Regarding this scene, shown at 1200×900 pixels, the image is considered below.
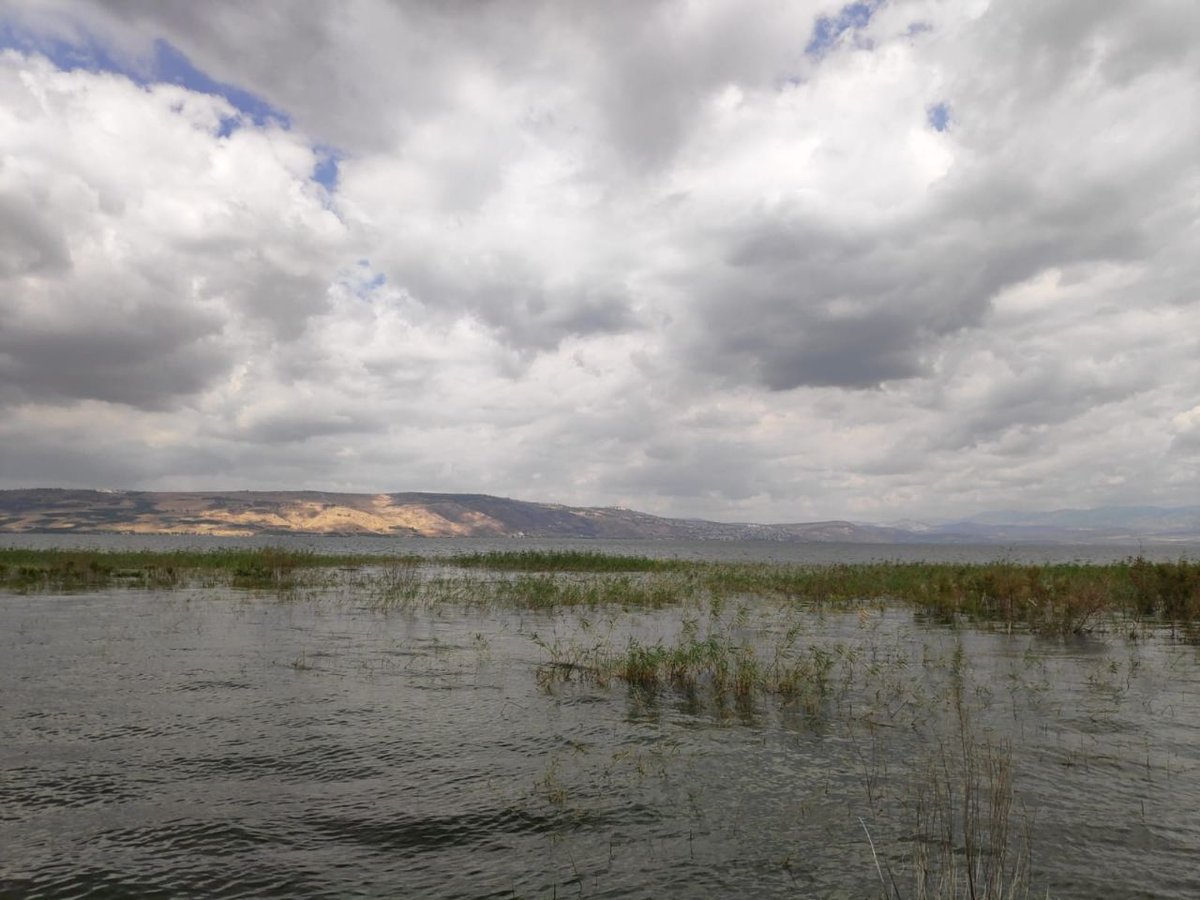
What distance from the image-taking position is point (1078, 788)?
1143 cm

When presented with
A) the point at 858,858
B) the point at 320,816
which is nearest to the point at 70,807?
the point at 320,816

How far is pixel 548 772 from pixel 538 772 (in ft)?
0.62

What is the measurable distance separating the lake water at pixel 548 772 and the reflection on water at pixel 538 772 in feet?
0.19

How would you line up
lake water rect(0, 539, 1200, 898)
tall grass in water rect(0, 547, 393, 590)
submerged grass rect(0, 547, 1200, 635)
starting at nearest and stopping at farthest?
lake water rect(0, 539, 1200, 898) < submerged grass rect(0, 547, 1200, 635) < tall grass in water rect(0, 547, 393, 590)

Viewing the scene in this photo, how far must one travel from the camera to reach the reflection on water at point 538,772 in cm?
878

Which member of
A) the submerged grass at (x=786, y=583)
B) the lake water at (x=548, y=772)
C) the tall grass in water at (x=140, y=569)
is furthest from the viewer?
the tall grass in water at (x=140, y=569)

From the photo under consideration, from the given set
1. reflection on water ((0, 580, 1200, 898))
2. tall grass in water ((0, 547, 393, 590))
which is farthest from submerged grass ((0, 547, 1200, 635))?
reflection on water ((0, 580, 1200, 898))

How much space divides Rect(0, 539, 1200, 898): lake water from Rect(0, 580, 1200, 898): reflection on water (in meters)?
0.06

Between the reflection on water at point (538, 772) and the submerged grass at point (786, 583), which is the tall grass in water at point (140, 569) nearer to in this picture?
the submerged grass at point (786, 583)

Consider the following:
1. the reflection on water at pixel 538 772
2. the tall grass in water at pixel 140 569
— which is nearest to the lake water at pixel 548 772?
the reflection on water at pixel 538 772

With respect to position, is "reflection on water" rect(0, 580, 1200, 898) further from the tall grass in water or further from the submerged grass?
the tall grass in water

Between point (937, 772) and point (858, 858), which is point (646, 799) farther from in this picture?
point (937, 772)

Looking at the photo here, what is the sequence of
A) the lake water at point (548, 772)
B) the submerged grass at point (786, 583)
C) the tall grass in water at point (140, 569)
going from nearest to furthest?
the lake water at point (548, 772), the submerged grass at point (786, 583), the tall grass in water at point (140, 569)

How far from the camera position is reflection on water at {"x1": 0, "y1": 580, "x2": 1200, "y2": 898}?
878cm
